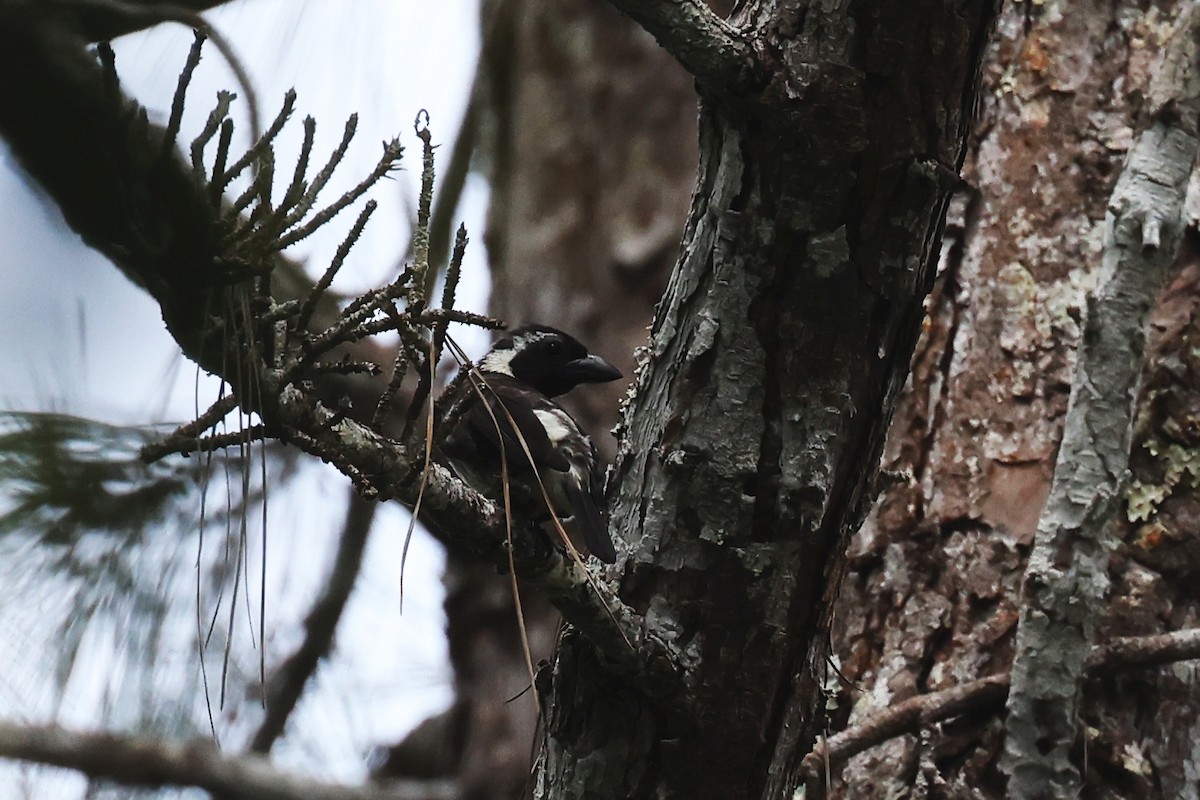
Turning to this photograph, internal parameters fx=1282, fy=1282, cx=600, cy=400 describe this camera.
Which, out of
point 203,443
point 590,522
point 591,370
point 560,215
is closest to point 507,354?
point 591,370

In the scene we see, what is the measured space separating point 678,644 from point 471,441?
72 cm

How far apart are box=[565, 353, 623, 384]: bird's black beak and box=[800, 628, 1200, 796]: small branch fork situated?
135 centimetres

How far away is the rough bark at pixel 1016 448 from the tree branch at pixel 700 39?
5.92 ft

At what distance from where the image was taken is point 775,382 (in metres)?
2.36

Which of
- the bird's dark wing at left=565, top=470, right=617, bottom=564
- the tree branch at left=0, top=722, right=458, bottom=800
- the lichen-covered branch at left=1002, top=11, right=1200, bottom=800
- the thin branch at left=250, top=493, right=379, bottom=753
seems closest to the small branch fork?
the lichen-covered branch at left=1002, top=11, right=1200, bottom=800

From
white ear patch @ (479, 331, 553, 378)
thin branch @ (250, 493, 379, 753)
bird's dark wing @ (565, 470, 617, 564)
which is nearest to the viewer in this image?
bird's dark wing @ (565, 470, 617, 564)

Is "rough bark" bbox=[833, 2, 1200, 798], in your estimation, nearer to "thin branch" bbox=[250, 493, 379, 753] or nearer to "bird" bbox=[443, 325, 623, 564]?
"bird" bbox=[443, 325, 623, 564]

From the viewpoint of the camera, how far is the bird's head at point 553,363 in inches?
161

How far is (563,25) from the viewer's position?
6340 mm

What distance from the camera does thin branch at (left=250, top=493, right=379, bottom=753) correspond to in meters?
4.59

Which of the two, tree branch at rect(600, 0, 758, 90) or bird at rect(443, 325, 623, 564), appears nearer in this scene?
tree branch at rect(600, 0, 758, 90)

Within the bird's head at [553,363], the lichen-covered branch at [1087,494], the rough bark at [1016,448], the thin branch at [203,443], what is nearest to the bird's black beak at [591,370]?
the bird's head at [553,363]

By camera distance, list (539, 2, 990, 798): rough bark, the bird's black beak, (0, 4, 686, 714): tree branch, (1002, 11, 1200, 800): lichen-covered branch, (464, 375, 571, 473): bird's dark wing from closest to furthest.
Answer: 1. (0, 4, 686, 714): tree branch
2. (539, 2, 990, 798): rough bark
3. (464, 375, 571, 473): bird's dark wing
4. (1002, 11, 1200, 800): lichen-covered branch
5. the bird's black beak

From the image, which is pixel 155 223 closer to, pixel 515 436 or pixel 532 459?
pixel 532 459
